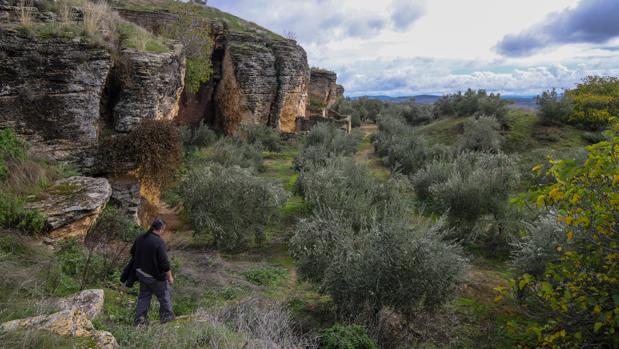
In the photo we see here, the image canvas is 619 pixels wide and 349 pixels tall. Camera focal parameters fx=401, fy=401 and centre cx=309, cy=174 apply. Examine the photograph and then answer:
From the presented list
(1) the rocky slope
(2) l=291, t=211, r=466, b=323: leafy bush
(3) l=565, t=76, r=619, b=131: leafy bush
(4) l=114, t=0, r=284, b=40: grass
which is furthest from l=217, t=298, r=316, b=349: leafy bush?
(3) l=565, t=76, r=619, b=131: leafy bush

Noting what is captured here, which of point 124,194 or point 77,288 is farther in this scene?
point 124,194

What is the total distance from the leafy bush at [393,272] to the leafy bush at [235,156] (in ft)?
35.2

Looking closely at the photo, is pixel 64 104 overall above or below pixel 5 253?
above

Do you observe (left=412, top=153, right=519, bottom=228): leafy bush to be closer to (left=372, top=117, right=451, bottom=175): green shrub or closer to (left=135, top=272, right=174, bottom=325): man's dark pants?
(left=372, top=117, right=451, bottom=175): green shrub

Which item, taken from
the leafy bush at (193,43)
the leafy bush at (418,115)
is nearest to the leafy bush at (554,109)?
the leafy bush at (418,115)

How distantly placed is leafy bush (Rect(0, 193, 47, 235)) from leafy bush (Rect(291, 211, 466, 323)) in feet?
16.0

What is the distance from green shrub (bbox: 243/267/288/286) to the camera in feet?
26.3

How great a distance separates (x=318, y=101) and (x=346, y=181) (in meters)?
27.3

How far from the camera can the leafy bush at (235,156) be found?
1702 centimetres

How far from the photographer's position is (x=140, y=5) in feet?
76.3

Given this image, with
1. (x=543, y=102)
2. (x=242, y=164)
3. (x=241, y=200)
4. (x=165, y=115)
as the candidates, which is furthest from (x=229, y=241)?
(x=543, y=102)

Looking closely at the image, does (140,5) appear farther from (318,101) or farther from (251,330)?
(251,330)

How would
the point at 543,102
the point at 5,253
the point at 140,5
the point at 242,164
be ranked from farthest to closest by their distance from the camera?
the point at 543,102 → the point at 140,5 → the point at 242,164 → the point at 5,253

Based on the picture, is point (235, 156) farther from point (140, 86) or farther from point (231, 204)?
point (231, 204)
